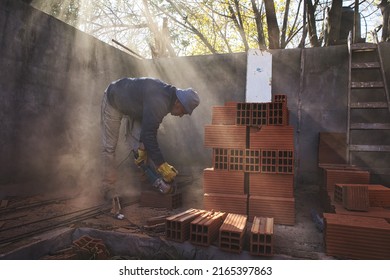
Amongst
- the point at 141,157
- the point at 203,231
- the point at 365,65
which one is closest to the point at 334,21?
the point at 365,65

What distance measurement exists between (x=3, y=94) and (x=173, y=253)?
3.84 metres

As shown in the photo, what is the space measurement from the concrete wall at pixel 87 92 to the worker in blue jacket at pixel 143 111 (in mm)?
717

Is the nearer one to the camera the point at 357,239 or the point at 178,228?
the point at 357,239

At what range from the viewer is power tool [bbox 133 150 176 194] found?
4652 mm

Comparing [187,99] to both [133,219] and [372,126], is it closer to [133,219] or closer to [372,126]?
[133,219]

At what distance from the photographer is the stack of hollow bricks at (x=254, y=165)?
4055mm

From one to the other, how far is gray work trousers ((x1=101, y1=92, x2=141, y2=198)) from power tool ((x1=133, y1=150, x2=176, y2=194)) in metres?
0.49

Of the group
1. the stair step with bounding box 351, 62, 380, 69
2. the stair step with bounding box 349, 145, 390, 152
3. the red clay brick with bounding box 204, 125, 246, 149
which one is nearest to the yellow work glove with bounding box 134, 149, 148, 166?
the red clay brick with bounding box 204, 125, 246, 149

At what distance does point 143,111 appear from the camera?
4.48 metres

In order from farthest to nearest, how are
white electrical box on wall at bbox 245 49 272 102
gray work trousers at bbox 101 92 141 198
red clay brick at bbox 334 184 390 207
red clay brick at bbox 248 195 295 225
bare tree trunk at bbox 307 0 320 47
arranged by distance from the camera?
bare tree trunk at bbox 307 0 320 47
white electrical box on wall at bbox 245 49 272 102
gray work trousers at bbox 101 92 141 198
red clay brick at bbox 248 195 295 225
red clay brick at bbox 334 184 390 207

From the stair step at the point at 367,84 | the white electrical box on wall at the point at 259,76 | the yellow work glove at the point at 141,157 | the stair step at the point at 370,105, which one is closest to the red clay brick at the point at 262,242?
the yellow work glove at the point at 141,157

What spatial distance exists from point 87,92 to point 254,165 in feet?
13.7

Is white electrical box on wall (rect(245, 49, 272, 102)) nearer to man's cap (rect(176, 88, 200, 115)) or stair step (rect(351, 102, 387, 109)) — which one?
stair step (rect(351, 102, 387, 109))

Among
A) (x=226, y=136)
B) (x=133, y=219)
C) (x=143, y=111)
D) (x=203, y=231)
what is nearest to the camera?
(x=203, y=231)
